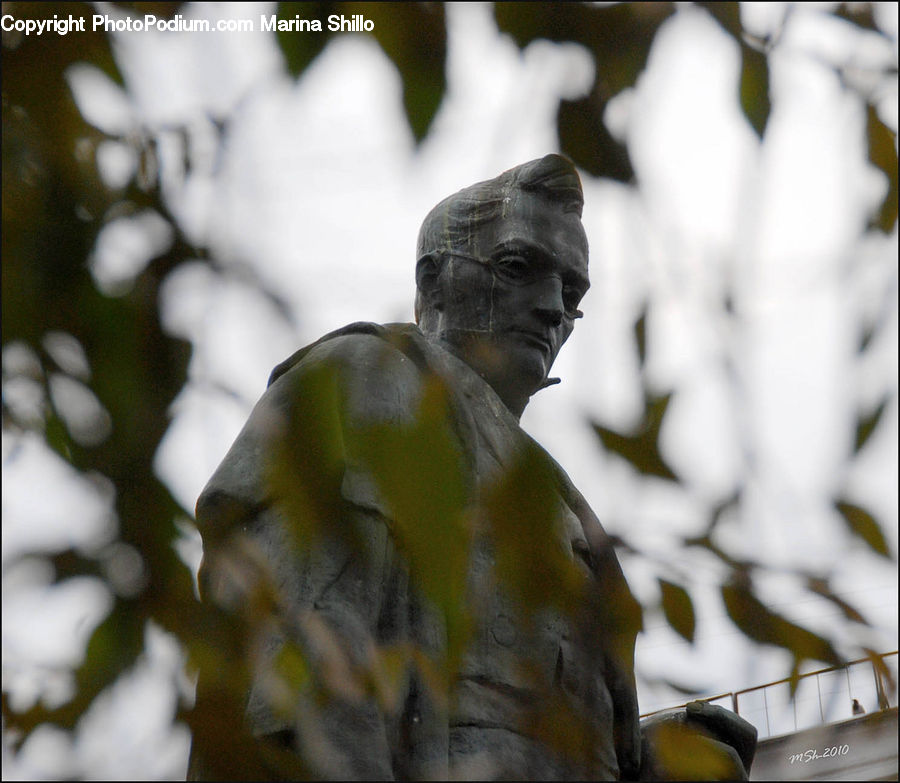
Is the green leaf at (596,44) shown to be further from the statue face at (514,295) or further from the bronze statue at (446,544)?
the statue face at (514,295)

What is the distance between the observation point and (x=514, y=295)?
6.58 meters

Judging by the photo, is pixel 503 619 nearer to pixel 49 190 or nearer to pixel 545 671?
pixel 545 671

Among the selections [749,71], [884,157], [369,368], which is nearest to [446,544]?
[749,71]

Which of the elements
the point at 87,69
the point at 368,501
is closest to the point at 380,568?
the point at 368,501

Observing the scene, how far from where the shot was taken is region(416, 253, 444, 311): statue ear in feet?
22.1

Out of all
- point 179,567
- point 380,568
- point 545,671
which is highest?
point 179,567

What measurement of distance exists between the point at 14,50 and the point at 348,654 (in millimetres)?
1653

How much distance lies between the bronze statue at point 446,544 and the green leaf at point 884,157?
1.00m

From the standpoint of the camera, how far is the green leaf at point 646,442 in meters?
4.32

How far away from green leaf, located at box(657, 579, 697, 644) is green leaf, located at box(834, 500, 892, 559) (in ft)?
1.47

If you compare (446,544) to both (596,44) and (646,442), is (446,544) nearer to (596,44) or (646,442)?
(646,442)

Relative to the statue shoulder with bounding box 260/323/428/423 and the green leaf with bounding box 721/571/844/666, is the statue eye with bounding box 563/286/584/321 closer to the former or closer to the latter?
the statue shoulder with bounding box 260/323/428/423

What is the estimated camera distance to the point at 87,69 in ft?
14.3
